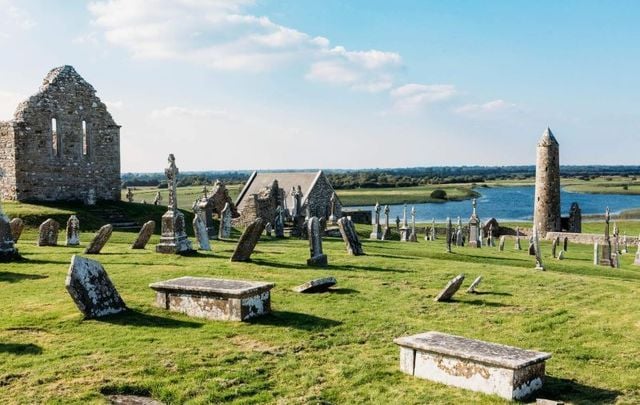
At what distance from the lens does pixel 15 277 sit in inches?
547

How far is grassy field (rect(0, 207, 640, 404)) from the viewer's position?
7367mm

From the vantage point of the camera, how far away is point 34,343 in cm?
892

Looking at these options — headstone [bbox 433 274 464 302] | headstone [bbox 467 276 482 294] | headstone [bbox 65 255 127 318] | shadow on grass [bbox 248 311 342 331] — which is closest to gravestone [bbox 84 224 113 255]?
headstone [bbox 65 255 127 318]

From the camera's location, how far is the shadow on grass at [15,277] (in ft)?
44.4

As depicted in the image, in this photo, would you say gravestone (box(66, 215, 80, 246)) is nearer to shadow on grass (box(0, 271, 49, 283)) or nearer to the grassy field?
the grassy field

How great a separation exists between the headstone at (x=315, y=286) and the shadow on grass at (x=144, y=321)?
3.04 m

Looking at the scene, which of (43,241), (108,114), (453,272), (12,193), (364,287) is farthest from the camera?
(108,114)

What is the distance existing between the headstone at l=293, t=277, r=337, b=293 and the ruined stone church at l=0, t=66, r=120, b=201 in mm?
24133

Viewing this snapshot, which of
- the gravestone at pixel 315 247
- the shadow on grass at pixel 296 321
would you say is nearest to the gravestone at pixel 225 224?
the gravestone at pixel 315 247

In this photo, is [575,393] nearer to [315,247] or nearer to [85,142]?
[315,247]

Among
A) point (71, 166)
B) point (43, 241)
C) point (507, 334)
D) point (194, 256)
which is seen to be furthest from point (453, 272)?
point (71, 166)

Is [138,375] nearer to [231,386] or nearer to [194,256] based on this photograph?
[231,386]

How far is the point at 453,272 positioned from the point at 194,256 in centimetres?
758

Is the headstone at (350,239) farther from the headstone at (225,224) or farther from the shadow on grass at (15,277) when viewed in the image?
the shadow on grass at (15,277)
